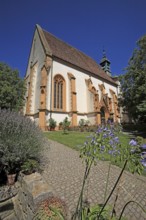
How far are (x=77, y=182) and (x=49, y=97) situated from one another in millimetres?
16062

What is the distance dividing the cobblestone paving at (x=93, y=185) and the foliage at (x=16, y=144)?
3.89 ft

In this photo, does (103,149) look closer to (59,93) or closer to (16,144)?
(16,144)

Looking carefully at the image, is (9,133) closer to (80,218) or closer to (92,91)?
(80,218)

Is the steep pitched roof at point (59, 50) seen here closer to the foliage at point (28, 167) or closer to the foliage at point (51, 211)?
the foliage at point (28, 167)

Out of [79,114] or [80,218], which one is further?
[79,114]

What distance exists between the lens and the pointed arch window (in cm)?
1990

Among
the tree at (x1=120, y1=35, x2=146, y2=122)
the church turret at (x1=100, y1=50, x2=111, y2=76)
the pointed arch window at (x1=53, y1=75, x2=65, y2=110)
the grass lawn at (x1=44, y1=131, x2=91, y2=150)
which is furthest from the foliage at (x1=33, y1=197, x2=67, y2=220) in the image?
the church turret at (x1=100, y1=50, x2=111, y2=76)

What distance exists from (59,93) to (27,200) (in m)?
18.7

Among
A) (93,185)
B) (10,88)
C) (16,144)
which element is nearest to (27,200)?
(16,144)

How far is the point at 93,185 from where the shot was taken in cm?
384

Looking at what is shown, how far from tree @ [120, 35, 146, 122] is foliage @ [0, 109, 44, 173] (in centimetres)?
1523

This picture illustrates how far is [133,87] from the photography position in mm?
17750

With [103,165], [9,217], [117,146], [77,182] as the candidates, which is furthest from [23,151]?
[103,165]

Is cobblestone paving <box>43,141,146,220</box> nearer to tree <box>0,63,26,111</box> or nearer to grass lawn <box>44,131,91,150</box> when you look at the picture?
grass lawn <box>44,131,91,150</box>
